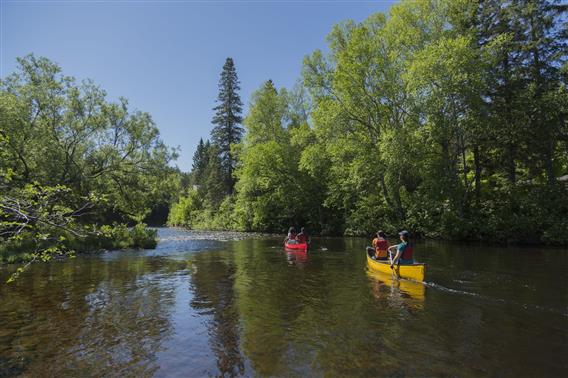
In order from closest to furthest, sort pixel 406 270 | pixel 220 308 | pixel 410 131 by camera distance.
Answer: pixel 220 308, pixel 406 270, pixel 410 131

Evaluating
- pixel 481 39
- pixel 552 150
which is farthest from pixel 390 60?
pixel 552 150

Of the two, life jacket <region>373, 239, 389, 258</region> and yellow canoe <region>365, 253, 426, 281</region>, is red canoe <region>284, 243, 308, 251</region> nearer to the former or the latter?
life jacket <region>373, 239, 389, 258</region>

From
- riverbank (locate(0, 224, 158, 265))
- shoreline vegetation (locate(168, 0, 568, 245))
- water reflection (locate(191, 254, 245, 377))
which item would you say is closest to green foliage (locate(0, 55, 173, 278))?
riverbank (locate(0, 224, 158, 265))

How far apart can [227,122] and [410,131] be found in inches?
1285

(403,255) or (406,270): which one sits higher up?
(403,255)

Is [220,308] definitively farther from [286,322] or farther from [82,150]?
[82,150]

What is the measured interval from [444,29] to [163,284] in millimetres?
27933

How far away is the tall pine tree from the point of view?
185 ft

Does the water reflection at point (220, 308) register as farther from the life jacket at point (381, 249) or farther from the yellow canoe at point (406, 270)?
the life jacket at point (381, 249)

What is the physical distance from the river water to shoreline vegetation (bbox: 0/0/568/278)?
1042 centimetres

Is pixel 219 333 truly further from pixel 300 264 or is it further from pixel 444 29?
pixel 444 29

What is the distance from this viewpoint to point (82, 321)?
971 centimetres

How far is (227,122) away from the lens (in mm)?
56594

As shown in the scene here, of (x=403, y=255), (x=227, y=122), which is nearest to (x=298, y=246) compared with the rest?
(x=403, y=255)
